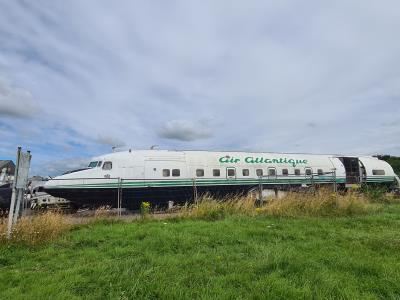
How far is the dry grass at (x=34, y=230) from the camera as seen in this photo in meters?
8.39

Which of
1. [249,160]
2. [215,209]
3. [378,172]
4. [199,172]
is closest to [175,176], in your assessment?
[199,172]

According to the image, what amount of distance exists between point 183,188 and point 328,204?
9.34 metres

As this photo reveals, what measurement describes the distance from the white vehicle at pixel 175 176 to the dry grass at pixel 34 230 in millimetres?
7914

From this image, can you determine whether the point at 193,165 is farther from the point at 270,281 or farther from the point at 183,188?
the point at 270,281

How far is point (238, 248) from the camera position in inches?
303

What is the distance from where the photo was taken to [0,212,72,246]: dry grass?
8.39m

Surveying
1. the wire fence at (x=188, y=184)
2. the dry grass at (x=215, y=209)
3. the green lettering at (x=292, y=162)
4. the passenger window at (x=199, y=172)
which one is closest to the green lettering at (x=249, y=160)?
the wire fence at (x=188, y=184)

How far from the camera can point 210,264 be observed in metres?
6.47

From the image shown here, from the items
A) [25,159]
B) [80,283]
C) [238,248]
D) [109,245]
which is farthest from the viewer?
[25,159]

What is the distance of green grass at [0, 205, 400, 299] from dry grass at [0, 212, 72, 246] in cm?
28

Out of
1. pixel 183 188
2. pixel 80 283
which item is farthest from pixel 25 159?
pixel 183 188

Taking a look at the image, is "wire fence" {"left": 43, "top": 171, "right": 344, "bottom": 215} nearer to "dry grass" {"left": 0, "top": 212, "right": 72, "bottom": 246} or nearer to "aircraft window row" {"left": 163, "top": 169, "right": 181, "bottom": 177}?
"aircraft window row" {"left": 163, "top": 169, "right": 181, "bottom": 177}

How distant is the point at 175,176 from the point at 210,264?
14.3 meters

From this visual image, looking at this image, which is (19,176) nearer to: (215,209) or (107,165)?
(215,209)
